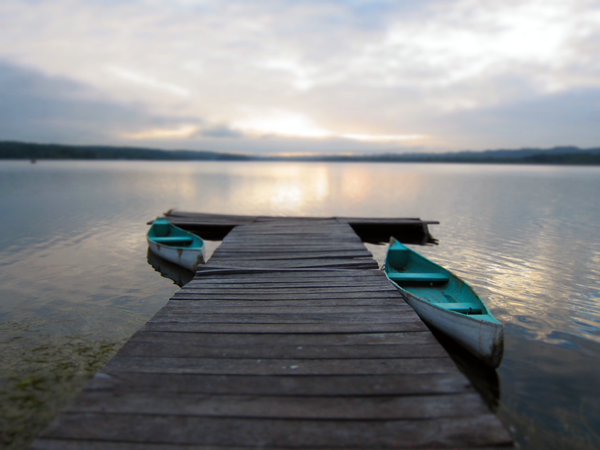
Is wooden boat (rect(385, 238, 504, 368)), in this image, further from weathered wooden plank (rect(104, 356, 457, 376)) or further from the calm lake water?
weathered wooden plank (rect(104, 356, 457, 376))

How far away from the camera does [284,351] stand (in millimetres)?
3900

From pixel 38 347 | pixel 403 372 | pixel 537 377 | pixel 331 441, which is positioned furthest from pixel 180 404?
pixel 537 377

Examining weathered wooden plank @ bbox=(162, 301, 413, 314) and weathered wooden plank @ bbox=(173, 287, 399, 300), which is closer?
weathered wooden plank @ bbox=(162, 301, 413, 314)

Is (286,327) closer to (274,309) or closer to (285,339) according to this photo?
(285,339)

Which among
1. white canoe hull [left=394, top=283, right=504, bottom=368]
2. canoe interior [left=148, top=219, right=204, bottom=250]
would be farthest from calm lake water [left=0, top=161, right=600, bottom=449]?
canoe interior [left=148, top=219, right=204, bottom=250]

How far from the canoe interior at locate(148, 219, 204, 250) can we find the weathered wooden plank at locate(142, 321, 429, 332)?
5.96 meters

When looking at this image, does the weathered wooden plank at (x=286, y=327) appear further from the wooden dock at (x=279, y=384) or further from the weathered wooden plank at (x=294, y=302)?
the weathered wooden plank at (x=294, y=302)

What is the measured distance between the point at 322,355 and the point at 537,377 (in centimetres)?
370

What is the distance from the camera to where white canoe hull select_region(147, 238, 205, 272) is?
30.8 feet

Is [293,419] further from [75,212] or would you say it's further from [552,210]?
[552,210]

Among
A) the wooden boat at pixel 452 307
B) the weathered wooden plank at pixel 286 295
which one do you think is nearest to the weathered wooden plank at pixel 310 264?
the wooden boat at pixel 452 307

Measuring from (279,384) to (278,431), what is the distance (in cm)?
60

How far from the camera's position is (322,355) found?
3.80 m

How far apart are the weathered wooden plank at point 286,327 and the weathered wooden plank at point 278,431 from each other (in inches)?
61.2
